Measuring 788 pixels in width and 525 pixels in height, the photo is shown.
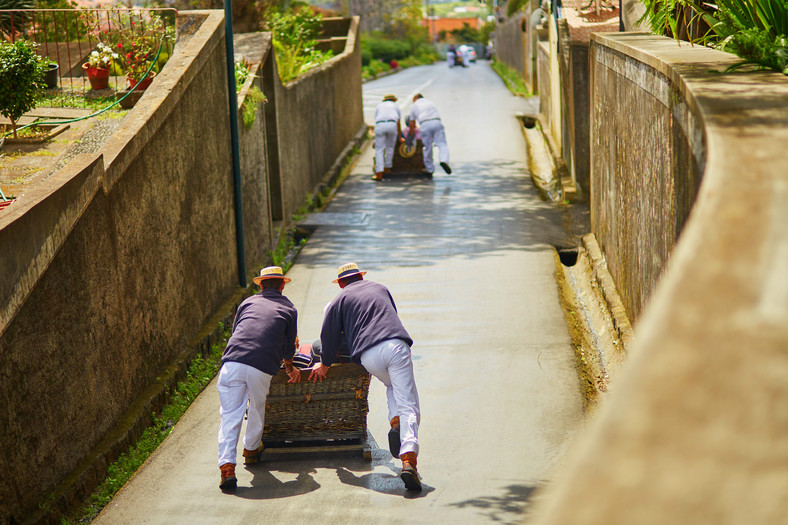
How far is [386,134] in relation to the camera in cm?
1886

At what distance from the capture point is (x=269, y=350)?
275 inches

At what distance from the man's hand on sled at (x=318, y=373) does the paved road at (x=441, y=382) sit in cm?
66

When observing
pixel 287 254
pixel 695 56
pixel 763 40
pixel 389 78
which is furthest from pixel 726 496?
pixel 389 78

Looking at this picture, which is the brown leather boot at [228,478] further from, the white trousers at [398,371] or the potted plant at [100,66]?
the potted plant at [100,66]

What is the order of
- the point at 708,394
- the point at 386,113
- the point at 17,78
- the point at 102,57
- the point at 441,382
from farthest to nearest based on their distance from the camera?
the point at 386,113 < the point at 102,57 < the point at 17,78 < the point at 441,382 < the point at 708,394

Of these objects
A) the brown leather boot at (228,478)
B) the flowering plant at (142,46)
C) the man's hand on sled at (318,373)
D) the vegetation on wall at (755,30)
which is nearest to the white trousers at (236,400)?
the brown leather boot at (228,478)

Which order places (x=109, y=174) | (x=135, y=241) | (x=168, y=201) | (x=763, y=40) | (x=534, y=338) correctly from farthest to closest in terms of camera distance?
(x=534, y=338), (x=168, y=201), (x=135, y=241), (x=109, y=174), (x=763, y=40)

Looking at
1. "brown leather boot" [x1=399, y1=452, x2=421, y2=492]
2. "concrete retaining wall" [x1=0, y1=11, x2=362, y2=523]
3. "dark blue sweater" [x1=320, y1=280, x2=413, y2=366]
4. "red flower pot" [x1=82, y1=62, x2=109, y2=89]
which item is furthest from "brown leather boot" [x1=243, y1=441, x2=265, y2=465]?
"red flower pot" [x1=82, y1=62, x2=109, y2=89]

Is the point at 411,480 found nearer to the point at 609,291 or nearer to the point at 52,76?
the point at 609,291

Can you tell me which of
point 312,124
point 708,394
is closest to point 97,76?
point 312,124

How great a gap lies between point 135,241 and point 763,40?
17.2ft

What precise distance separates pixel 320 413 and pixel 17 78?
5449 mm

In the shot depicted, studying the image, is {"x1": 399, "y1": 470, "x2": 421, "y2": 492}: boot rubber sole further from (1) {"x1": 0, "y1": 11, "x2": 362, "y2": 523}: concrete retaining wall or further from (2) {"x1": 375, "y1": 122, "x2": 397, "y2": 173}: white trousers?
(2) {"x1": 375, "y1": 122, "x2": 397, "y2": 173}: white trousers

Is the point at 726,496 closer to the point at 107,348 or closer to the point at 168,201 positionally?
the point at 107,348
